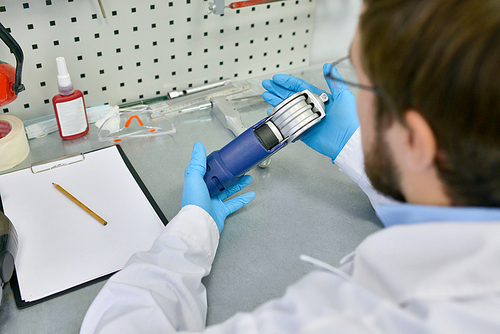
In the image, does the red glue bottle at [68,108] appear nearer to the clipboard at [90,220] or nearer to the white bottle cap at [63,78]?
the white bottle cap at [63,78]

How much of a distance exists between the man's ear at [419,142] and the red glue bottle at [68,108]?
88 centimetres

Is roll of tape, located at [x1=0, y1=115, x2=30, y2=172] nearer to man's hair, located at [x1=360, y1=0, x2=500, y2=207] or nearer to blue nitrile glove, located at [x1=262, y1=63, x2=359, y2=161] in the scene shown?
blue nitrile glove, located at [x1=262, y1=63, x2=359, y2=161]

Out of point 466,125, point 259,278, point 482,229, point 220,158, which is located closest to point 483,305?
point 482,229

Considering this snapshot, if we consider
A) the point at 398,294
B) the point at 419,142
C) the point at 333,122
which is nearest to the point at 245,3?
the point at 333,122

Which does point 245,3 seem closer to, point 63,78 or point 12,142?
point 63,78

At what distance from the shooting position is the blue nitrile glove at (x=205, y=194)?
2.78 ft

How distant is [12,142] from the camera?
3.24 feet

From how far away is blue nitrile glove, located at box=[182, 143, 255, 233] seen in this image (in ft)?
2.78

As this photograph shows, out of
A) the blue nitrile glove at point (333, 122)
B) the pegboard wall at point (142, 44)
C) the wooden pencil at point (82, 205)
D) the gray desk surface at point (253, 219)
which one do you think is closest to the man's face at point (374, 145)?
the gray desk surface at point (253, 219)

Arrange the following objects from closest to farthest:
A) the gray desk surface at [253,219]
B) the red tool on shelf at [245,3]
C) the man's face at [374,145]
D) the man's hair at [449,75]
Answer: the man's hair at [449,75], the man's face at [374,145], the gray desk surface at [253,219], the red tool on shelf at [245,3]

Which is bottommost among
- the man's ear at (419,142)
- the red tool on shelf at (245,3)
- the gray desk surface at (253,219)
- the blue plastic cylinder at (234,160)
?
the gray desk surface at (253,219)

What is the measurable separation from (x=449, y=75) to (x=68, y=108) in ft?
3.16

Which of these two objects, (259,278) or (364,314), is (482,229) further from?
(259,278)

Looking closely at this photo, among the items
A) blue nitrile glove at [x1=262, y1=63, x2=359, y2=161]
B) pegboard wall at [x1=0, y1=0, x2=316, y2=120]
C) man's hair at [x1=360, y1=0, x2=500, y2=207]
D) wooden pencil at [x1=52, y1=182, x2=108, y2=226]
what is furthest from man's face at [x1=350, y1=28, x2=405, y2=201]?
pegboard wall at [x1=0, y1=0, x2=316, y2=120]
